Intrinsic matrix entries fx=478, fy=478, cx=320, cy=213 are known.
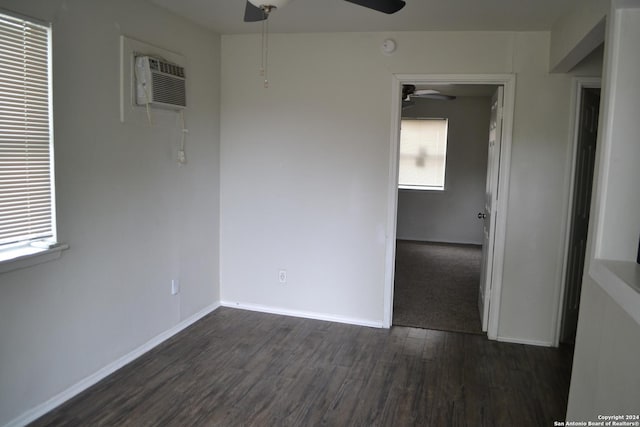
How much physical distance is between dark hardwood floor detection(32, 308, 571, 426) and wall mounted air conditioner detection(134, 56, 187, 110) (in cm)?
175

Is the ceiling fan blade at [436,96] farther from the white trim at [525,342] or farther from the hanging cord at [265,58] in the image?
the white trim at [525,342]

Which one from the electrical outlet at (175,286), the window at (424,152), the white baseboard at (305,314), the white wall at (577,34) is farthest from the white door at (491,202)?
the window at (424,152)

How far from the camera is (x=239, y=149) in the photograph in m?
4.22

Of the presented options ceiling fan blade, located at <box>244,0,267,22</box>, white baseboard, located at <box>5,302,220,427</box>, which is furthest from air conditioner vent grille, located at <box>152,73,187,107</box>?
white baseboard, located at <box>5,302,220,427</box>

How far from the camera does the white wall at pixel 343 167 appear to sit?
3.59 meters

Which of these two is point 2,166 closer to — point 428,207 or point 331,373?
point 331,373

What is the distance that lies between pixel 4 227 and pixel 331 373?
208cm

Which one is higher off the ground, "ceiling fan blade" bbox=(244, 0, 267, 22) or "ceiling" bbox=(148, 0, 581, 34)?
"ceiling" bbox=(148, 0, 581, 34)

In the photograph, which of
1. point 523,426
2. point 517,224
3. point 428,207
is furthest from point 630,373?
point 428,207

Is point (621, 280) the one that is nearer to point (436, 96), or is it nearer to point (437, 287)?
point (437, 287)

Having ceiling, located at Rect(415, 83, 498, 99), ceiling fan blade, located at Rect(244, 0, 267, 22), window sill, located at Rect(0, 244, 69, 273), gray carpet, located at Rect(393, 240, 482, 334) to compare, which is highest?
ceiling, located at Rect(415, 83, 498, 99)

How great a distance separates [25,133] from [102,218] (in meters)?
0.70

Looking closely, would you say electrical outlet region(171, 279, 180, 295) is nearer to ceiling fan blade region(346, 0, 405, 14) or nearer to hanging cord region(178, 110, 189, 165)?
hanging cord region(178, 110, 189, 165)

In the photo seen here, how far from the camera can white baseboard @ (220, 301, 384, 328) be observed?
160 inches
